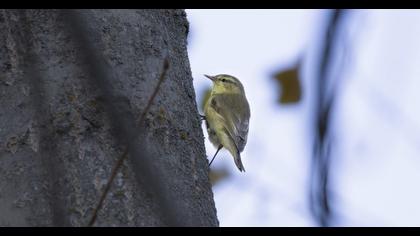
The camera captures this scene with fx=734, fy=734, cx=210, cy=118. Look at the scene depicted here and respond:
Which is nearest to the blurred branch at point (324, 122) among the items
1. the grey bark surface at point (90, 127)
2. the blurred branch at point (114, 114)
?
the blurred branch at point (114, 114)

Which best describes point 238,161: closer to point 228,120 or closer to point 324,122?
point 228,120

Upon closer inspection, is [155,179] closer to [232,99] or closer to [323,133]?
[323,133]

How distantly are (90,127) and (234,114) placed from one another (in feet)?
13.6

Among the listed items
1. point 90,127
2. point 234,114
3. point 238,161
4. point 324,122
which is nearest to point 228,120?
point 234,114

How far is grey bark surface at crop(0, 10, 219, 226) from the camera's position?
1.92 m

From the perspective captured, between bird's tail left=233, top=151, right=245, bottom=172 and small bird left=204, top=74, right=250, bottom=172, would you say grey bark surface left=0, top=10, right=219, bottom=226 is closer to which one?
bird's tail left=233, top=151, right=245, bottom=172

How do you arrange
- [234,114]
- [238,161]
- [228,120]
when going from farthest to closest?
[234,114], [228,120], [238,161]

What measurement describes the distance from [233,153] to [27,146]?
3.53m

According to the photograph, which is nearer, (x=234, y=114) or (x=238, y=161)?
(x=238, y=161)

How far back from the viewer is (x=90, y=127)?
81.9 inches

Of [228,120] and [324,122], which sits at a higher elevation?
[324,122]

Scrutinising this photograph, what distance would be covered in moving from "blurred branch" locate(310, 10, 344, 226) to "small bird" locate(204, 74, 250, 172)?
3887 mm

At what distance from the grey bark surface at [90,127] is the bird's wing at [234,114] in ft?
10.4
